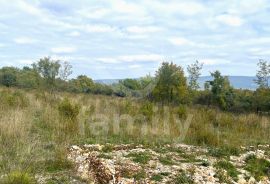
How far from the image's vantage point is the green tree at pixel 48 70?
27375 mm

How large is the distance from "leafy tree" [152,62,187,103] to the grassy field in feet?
18.3

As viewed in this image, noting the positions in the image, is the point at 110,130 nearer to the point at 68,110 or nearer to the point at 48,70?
the point at 68,110

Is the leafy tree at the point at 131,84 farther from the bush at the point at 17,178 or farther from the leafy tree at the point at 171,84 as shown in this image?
the bush at the point at 17,178

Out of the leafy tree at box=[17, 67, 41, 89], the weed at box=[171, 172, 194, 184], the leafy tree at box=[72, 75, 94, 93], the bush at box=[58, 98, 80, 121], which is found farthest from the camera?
the leafy tree at box=[72, 75, 94, 93]

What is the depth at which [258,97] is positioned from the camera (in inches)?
827

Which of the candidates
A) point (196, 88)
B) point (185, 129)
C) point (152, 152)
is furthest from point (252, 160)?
point (196, 88)

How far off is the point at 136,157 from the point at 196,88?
1894 cm

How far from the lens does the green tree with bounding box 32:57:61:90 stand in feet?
89.8

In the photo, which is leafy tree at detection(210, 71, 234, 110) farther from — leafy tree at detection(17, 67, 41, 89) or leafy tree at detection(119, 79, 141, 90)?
leafy tree at detection(119, 79, 141, 90)

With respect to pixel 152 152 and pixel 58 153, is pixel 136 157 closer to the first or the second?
pixel 152 152

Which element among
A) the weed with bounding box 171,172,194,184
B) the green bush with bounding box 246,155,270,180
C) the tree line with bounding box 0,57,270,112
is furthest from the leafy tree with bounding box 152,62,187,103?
the weed with bounding box 171,172,194,184

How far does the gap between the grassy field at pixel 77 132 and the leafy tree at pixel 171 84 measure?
5.58 meters

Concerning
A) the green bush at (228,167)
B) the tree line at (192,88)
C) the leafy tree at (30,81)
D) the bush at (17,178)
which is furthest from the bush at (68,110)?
the leafy tree at (30,81)

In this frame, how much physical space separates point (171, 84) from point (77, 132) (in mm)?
12267
